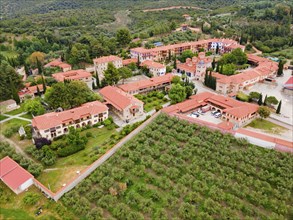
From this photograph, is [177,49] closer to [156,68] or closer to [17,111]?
[156,68]

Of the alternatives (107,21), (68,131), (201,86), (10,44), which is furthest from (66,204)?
(107,21)

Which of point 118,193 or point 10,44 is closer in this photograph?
point 118,193

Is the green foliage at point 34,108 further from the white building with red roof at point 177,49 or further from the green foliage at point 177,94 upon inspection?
the white building with red roof at point 177,49

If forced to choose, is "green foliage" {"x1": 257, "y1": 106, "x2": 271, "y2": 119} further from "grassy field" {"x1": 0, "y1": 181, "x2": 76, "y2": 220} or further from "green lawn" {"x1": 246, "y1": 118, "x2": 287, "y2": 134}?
"grassy field" {"x1": 0, "y1": 181, "x2": 76, "y2": 220}

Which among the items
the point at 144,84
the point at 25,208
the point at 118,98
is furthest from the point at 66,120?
the point at 144,84

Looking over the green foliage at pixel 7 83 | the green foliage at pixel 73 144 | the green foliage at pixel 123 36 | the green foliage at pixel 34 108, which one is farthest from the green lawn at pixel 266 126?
the green foliage at pixel 123 36

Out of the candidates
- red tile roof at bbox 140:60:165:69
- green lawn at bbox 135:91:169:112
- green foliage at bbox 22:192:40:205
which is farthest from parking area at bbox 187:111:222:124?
green foliage at bbox 22:192:40:205

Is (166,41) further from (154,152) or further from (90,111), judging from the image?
(154,152)
